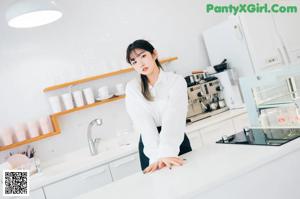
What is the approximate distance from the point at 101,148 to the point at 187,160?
1.89 metres

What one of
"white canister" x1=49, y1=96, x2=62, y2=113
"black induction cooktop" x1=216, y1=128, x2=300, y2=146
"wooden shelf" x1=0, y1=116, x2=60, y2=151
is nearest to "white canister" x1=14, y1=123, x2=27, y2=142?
"wooden shelf" x1=0, y1=116, x2=60, y2=151

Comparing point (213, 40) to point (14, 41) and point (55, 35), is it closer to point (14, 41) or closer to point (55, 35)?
point (55, 35)

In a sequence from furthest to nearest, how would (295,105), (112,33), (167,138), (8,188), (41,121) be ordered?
(112,33)
(41,121)
(167,138)
(295,105)
(8,188)

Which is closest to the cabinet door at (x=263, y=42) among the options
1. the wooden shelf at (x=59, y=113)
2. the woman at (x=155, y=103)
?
the wooden shelf at (x=59, y=113)

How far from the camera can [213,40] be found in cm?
397

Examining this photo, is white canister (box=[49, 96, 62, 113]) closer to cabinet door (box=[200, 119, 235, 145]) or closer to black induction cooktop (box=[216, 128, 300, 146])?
cabinet door (box=[200, 119, 235, 145])

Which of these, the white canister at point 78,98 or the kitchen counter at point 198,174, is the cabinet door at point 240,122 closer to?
the white canister at point 78,98

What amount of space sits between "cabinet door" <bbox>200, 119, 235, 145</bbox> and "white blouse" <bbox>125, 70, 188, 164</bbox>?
3.66ft

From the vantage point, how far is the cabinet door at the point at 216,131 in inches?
126

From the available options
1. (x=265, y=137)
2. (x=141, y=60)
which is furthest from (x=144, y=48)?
(x=265, y=137)

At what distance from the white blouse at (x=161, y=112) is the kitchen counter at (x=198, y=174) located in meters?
0.26

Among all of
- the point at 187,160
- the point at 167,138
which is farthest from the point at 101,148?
the point at 187,160

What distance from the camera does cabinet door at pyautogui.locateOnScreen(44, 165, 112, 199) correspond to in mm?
2689

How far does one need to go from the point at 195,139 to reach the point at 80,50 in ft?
4.92
